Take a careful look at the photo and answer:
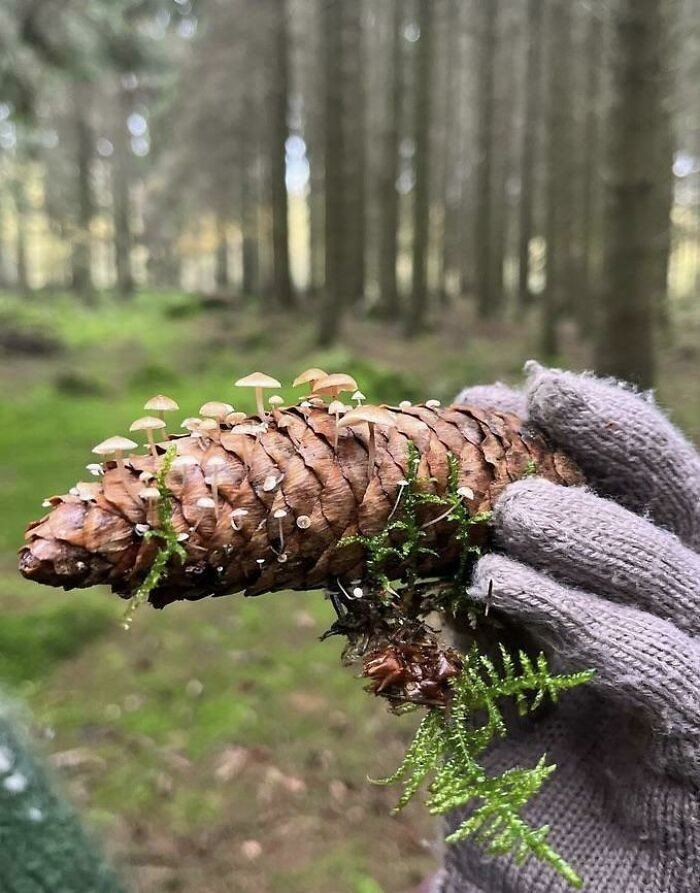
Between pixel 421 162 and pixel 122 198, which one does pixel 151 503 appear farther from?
pixel 122 198

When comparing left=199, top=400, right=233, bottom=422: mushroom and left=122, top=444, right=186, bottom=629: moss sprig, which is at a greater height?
left=199, top=400, right=233, bottom=422: mushroom

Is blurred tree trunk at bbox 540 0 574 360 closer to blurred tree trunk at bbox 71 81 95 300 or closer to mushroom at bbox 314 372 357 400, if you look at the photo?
mushroom at bbox 314 372 357 400

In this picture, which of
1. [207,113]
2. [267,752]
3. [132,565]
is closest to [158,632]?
[267,752]

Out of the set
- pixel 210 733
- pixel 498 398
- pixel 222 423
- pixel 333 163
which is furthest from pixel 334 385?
pixel 333 163

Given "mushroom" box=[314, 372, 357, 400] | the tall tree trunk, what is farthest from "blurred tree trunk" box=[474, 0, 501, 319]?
"mushroom" box=[314, 372, 357, 400]

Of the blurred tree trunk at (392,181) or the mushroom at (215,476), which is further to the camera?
the blurred tree trunk at (392,181)

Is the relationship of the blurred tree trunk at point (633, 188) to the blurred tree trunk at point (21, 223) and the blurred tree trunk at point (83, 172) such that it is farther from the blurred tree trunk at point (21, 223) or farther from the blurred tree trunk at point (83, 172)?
the blurred tree trunk at point (83, 172)

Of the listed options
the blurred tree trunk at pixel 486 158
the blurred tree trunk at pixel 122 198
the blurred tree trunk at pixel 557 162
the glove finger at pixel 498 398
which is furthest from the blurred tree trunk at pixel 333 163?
the blurred tree trunk at pixel 122 198

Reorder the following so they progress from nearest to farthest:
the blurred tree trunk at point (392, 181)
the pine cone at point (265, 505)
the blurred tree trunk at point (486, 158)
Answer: the pine cone at point (265, 505)
the blurred tree trunk at point (486, 158)
the blurred tree trunk at point (392, 181)
